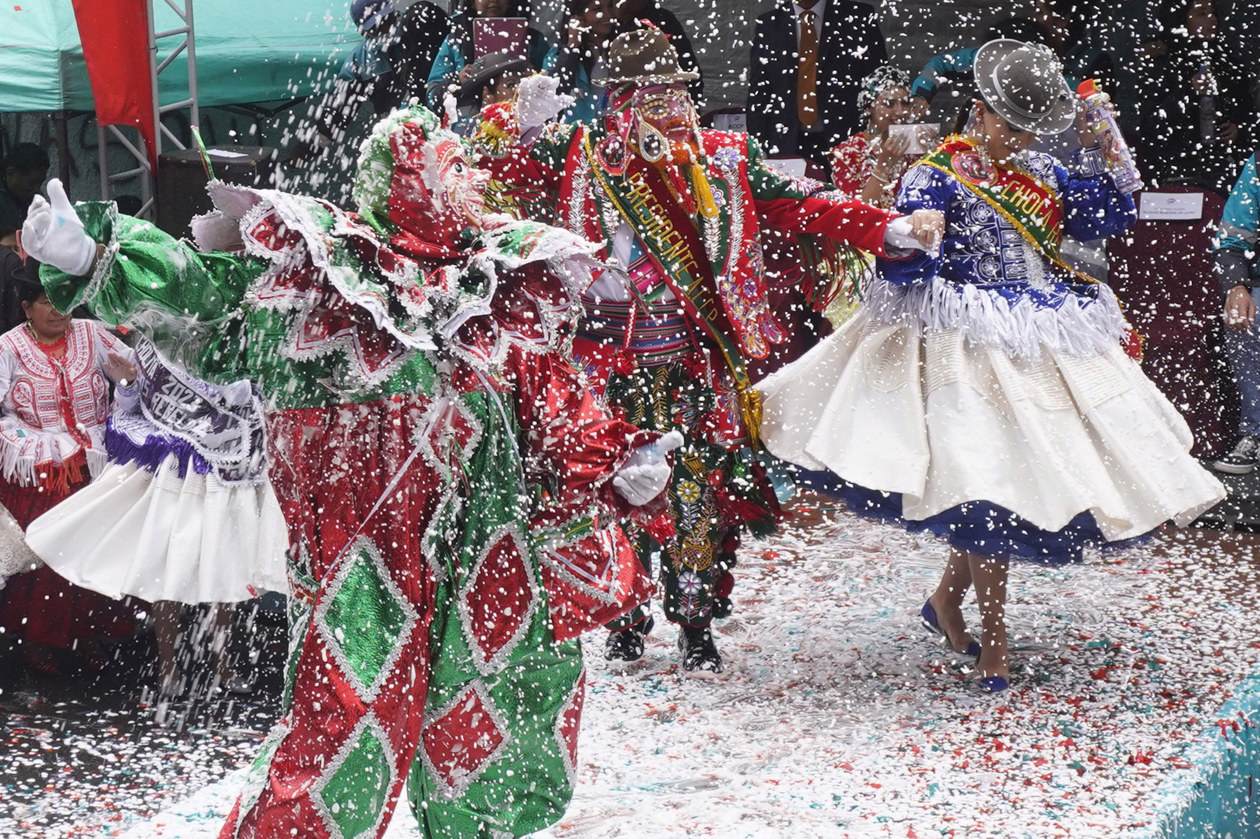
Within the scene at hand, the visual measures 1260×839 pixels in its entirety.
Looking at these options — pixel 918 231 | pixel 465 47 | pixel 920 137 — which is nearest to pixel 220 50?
pixel 465 47

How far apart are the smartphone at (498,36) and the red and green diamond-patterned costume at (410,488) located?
379 centimetres

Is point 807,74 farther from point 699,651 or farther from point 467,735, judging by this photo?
point 467,735

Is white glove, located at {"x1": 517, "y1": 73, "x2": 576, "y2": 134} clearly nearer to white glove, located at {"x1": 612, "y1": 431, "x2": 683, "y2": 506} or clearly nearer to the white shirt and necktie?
white glove, located at {"x1": 612, "y1": 431, "x2": 683, "y2": 506}

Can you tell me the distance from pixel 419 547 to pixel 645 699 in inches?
77.8

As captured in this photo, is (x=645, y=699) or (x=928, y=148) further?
(x=928, y=148)

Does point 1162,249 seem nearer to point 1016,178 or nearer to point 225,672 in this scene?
point 1016,178

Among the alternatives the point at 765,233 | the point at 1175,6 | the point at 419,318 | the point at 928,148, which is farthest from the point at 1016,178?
the point at 1175,6

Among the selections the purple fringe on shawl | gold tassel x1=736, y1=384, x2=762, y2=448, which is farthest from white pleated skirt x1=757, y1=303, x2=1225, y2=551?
the purple fringe on shawl

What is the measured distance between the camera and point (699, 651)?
503cm

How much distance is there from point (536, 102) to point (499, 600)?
7.40 feet

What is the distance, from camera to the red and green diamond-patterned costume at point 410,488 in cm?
283

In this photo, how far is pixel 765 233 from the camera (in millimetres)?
5031

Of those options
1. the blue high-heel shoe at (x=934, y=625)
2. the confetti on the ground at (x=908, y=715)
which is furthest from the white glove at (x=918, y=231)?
the confetti on the ground at (x=908, y=715)

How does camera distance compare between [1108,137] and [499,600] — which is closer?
[499,600]
